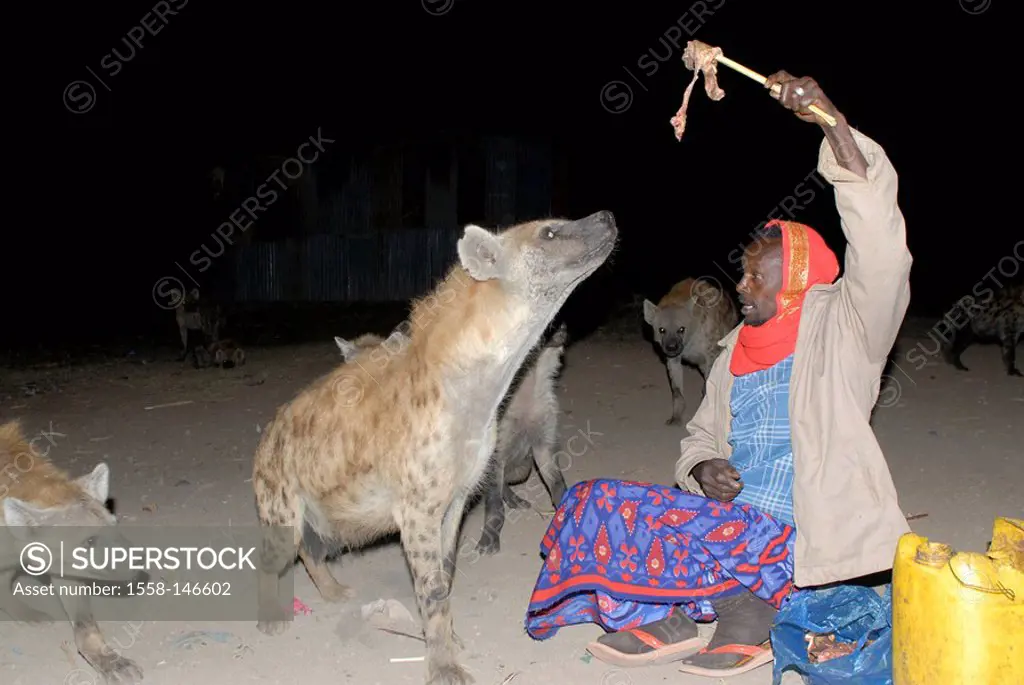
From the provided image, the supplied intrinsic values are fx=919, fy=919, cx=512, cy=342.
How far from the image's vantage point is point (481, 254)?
2996 millimetres

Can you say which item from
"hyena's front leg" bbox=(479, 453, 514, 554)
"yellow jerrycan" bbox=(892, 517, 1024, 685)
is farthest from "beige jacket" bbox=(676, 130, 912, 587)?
"hyena's front leg" bbox=(479, 453, 514, 554)

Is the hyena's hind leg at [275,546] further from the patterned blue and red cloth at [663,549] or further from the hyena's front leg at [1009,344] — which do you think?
the hyena's front leg at [1009,344]

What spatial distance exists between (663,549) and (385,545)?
5.84 ft

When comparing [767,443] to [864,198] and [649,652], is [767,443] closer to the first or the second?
[649,652]

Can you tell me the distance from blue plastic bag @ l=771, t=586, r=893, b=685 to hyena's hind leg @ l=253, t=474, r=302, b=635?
1.72 m

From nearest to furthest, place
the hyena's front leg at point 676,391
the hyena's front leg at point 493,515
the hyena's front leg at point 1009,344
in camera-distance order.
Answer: the hyena's front leg at point 493,515 < the hyena's front leg at point 676,391 < the hyena's front leg at point 1009,344

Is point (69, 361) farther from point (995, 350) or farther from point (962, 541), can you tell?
point (995, 350)

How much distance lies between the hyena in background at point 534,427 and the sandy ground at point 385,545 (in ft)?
0.69

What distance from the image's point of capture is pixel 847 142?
2.29 metres

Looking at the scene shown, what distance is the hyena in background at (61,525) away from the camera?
303cm

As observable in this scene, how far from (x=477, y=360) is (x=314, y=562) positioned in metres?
1.23

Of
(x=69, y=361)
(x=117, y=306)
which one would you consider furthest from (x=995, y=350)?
(x=117, y=306)

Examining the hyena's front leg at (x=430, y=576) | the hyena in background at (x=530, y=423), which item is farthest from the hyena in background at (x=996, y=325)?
the hyena's front leg at (x=430, y=576)

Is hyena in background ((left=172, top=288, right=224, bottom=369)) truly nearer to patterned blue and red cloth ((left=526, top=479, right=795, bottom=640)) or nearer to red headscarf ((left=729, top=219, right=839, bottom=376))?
patterned blue and red cloth ((left=526, top=479, right=795, bottom=640))
